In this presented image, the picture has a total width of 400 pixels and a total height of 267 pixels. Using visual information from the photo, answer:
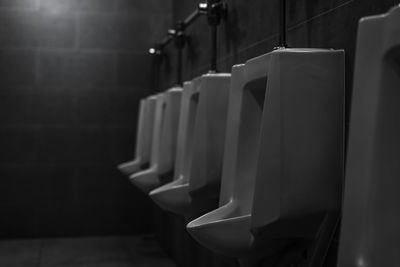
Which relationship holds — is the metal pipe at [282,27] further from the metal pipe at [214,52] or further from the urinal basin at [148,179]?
the urinal basin at [148,179]

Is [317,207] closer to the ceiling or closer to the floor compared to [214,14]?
closer to the floor

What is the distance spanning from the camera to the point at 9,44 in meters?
3.73

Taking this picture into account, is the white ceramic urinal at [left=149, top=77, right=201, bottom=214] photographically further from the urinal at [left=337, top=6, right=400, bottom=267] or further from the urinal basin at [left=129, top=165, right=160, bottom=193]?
the urinal at [left=337, top=6, right=400, bottom=267]

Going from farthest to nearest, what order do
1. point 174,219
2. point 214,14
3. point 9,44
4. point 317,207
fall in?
point 9,44 → point 174,219 → point 214,14 → point 317,207

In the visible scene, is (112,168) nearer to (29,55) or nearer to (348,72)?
(29,55)

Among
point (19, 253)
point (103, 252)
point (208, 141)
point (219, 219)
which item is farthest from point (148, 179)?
point (19, 253)

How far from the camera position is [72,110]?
3803 millimetres

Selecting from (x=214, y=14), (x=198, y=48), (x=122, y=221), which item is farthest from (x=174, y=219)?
(x=214, y=14)

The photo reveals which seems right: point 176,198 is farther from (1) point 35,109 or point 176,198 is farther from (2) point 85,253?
(1) point 35,109

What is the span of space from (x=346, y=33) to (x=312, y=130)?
243mm

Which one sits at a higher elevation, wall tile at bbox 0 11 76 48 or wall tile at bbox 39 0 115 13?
wall tile at bbox 39 0 115 13

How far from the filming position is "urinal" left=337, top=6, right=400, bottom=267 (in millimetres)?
796

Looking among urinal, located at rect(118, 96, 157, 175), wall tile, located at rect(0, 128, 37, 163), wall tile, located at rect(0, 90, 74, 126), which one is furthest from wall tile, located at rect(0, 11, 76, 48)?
urinal, located at rect(118, 96, 157, 175)

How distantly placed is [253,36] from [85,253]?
1.95 meters
